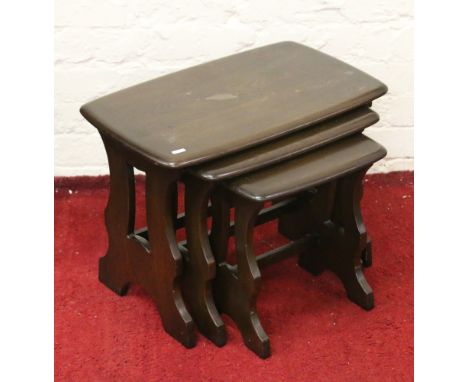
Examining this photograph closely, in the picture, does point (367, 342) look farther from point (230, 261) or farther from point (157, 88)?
point (157, 88)

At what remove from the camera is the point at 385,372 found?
194 centimetres

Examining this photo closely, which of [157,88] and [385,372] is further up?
[157,88]

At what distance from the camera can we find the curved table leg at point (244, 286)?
1885 millimetres

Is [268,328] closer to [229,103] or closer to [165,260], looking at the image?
[165,260]

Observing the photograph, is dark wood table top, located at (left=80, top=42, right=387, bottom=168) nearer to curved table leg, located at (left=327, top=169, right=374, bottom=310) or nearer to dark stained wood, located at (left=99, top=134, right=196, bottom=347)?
dark stained wood, located at (left=99, top=134, right=196, bottom=347)

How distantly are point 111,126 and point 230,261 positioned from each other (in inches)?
20.5

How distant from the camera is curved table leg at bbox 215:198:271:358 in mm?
1885

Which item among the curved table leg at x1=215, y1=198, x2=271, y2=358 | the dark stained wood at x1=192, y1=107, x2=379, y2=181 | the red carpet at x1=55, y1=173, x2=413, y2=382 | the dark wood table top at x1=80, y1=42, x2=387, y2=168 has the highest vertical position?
the dark wood table top at x1=80, y1=42, x2=387, y2=168

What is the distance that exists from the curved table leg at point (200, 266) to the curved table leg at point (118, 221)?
0.15 meters

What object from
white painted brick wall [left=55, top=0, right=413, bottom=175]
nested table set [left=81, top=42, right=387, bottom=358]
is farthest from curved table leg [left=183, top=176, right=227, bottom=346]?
white painted brick wall [left=55, top=0, right=413, bottom=175]

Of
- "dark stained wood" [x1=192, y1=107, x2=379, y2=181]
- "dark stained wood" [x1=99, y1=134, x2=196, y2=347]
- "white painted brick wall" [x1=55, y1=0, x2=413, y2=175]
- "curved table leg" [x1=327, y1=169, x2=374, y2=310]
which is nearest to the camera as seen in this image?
"dark stained wood" [x1=192, y1=107, x2=379, y2=181]

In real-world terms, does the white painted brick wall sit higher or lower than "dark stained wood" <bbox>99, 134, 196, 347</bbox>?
higher

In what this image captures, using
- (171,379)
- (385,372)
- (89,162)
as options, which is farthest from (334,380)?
(89,162)

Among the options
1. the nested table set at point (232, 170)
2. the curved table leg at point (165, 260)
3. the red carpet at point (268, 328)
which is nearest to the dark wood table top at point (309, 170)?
the nested table set at point (232, 170)
